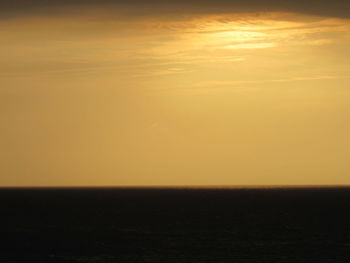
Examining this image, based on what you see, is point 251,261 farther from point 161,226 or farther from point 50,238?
point 161,226

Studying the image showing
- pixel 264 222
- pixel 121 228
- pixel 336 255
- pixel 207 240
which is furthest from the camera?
pixel 264 222

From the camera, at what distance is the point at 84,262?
56.2 meters

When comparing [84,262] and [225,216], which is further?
[225,216]

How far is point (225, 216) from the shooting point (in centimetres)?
11156

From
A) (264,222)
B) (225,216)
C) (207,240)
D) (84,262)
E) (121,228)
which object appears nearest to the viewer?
(84,262)

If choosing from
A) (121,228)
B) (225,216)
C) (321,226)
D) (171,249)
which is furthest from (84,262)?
(225,216)

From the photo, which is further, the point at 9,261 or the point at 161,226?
the point at 161,226

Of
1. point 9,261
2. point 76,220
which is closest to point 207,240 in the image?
point 9,261

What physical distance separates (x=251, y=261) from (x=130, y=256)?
29.7ft

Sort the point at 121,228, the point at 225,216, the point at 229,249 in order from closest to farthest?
1. the point at 229,249
2. the point at 121,228
3. the point at 225,216

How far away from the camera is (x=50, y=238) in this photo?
7531cm

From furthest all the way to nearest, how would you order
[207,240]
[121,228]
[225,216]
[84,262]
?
[225,216] → [121,228] → [207,240] → [84,262]

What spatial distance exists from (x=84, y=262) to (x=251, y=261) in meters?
11.5

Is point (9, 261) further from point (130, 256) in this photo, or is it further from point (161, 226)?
point (161, 226)
